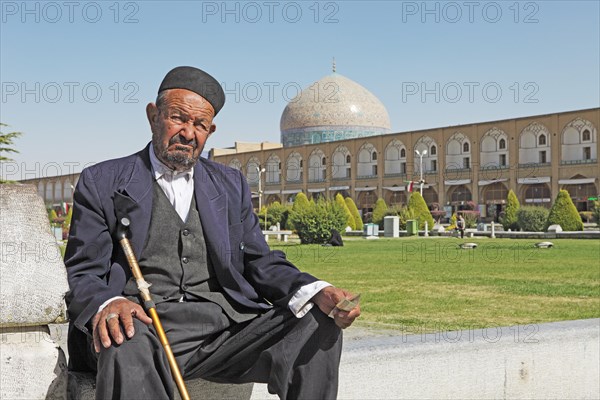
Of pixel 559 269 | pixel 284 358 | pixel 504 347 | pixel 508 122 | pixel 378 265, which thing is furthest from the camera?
pixel 508 122

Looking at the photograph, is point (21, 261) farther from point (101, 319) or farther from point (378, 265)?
point (378, 265)

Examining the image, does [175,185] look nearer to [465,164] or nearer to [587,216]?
[587,216]

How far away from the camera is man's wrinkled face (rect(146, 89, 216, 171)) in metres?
1.98

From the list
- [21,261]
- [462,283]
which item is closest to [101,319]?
[21,261]

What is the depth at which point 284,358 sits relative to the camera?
174cm

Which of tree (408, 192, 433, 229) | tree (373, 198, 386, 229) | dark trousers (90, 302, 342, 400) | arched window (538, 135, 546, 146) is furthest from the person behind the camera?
arched window (538, 135, 546, 146)

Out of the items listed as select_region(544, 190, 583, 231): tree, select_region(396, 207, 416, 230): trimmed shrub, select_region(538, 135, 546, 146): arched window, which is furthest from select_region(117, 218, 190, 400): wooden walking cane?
select_region(538, 135, 546, 146): arched window

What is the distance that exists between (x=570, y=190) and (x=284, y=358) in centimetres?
3318

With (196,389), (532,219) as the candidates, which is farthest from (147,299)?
(532,219)

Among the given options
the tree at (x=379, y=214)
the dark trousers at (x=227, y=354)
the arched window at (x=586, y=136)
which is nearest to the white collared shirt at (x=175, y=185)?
the dark trousers at (x=227, y=354)

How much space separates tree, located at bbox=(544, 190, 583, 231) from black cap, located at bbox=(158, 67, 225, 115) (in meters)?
21.7

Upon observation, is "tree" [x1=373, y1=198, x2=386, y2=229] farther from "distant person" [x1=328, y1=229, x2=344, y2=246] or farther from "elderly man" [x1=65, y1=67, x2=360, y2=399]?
"elderly man" [x1=65, y1=67, x2=360, y2=399]

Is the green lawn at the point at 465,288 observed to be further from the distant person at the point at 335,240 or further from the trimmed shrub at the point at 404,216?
the trimmed shrub at the point at 404,216

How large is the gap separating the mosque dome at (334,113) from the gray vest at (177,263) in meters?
43.2
